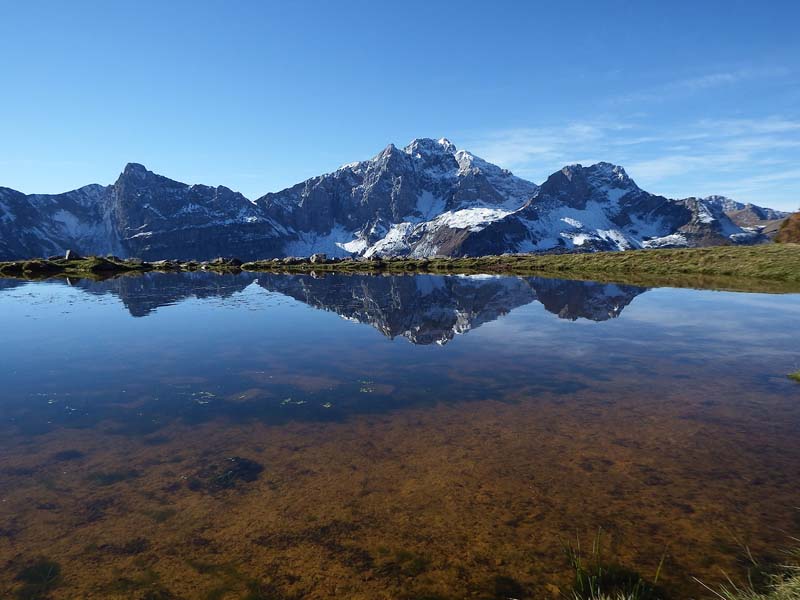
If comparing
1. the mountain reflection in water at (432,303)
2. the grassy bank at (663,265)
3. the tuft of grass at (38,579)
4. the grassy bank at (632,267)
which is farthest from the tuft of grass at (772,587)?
the grassy bank at (663,265)

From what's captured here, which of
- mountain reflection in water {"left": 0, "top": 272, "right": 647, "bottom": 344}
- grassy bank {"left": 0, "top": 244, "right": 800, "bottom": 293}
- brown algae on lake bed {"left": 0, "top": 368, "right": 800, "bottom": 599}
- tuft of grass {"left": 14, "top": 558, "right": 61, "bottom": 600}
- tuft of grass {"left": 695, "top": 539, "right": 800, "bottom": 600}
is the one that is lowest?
tuft of grass {"left": 14, "top": 558, "right": 61, "bottom": 600}

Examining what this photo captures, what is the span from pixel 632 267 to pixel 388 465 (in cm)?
8659

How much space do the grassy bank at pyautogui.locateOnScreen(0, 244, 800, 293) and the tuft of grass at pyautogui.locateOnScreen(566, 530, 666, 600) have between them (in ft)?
169

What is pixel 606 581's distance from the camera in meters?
6.62

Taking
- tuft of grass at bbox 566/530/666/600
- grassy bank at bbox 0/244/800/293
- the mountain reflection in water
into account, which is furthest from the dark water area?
grassy bank at bbox 0/244/800/293

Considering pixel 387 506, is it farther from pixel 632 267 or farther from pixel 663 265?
pixel 632 267

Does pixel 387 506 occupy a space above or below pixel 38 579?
above

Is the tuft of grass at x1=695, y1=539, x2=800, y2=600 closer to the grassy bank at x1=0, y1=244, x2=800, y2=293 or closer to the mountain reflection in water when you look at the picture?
the mountain reflection in water

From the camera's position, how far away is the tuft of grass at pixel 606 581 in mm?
6027

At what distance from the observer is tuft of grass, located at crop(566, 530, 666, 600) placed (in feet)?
19.8

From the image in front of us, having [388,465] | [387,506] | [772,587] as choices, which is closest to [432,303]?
[388,465]

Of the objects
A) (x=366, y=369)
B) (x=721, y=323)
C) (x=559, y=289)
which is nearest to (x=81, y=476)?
(x=366, y=369)

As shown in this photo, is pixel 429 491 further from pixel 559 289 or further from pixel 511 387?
pixel 559 289

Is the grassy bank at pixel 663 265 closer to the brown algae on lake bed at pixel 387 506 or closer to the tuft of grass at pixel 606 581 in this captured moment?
the brown algae on lake bed at pixel 387 506
